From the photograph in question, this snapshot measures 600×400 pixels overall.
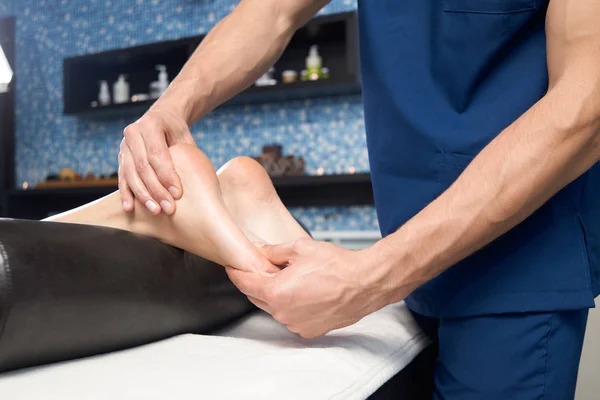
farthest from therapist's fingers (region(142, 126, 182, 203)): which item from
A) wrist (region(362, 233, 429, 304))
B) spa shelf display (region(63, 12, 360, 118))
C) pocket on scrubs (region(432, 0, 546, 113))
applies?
spa shelf display (region(63, 12, 360, 118))

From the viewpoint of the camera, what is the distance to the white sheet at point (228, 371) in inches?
24.9

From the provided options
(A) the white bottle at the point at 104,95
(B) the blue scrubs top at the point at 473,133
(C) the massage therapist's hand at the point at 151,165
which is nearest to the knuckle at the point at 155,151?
(C) the massage therapist's hand at the point at 151,165

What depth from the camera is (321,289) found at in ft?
2.64

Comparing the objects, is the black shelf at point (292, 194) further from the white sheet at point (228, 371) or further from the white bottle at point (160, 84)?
the white sheet at point (228, 371)

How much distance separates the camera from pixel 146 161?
1.04 meters

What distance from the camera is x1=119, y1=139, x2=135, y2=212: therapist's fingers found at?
1051mm

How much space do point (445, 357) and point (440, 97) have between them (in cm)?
46

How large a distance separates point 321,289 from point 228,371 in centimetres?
18

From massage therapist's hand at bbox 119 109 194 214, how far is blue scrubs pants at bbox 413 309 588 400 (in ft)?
1.84

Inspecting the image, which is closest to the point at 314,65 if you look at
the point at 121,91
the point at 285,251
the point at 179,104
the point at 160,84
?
the point at 160,84

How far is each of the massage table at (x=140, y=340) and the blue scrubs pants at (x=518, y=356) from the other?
93 mm

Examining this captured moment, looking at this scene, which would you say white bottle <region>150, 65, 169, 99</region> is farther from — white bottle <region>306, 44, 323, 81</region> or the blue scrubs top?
the blue scrubs top

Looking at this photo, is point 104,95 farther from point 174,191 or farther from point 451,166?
point 451,166

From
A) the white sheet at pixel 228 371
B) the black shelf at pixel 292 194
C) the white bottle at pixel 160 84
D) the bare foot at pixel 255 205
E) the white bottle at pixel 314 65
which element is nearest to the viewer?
the white sheet at pixel 228 371
